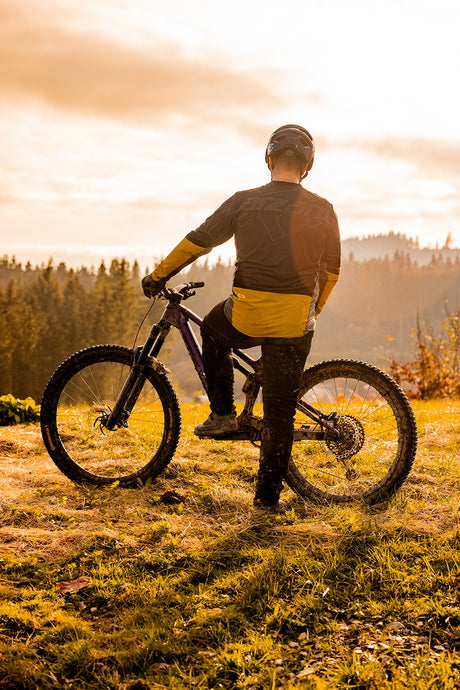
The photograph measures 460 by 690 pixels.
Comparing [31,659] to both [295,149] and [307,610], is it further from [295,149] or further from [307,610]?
[295,149]

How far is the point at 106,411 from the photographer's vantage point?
17.8 feet

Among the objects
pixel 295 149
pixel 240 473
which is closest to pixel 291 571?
pixel 240 473

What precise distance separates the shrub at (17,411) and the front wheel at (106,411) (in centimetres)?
217

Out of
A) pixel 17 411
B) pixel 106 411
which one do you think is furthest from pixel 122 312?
pixel 106 411

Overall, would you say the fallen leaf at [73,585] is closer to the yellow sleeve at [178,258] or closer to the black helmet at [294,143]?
the yellow sleeve at [178,258]

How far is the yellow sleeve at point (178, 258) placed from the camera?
4.66m

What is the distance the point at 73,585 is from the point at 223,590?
2.92 ft

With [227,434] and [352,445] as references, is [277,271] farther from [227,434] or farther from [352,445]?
[352,445]

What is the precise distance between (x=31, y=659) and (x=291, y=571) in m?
1.52

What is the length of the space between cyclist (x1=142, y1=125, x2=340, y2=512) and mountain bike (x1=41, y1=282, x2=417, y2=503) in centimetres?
33

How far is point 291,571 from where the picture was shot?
3.57m

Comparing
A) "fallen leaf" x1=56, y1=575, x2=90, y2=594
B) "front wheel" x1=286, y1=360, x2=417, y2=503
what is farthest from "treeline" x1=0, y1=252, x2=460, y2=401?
"fallen leaf" x1=56, y1=575, x2=90, y2=594

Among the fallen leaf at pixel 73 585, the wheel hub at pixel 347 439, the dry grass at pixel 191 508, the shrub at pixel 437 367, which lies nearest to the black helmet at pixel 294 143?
the wheel hub at pixel 347 439

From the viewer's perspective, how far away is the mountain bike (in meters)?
4.79
